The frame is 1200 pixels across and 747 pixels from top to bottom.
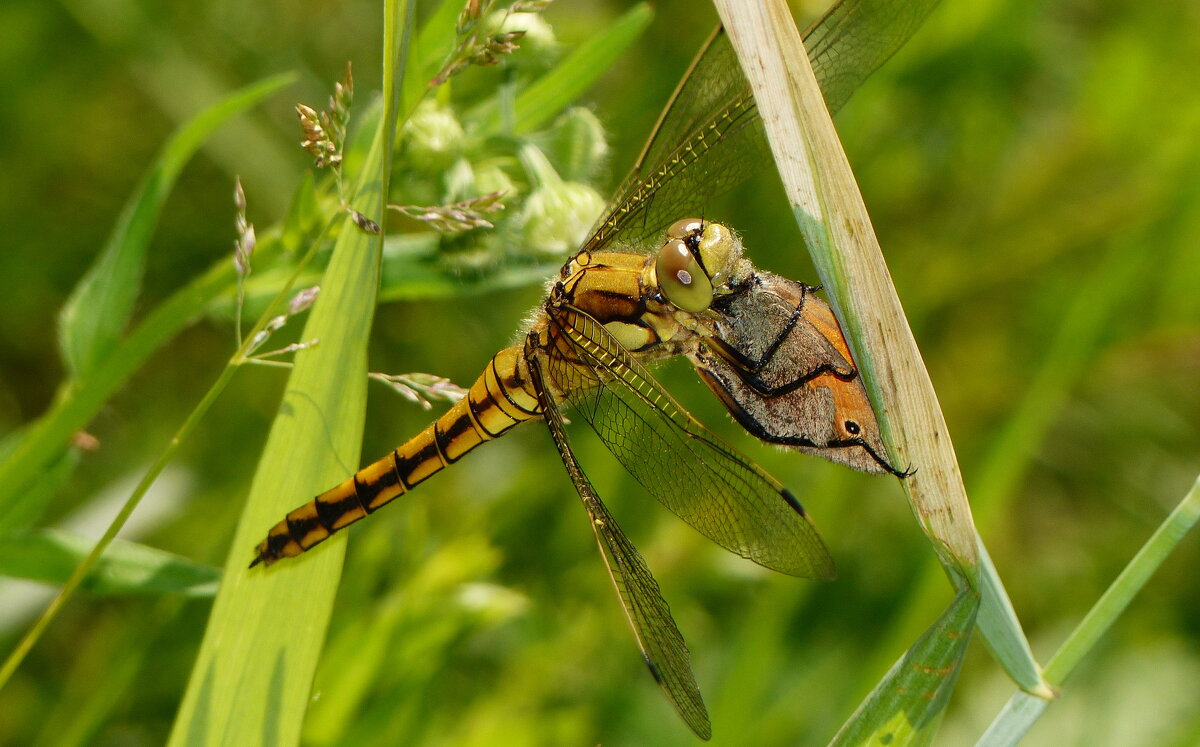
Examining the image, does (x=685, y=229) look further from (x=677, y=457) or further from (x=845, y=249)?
(x=845, y=249)

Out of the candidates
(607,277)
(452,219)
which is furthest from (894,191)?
(452,219)

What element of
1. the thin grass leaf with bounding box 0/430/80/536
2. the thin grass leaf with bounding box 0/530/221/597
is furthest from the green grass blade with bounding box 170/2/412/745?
the thin grass leaf with bounding box 0/430/80/536

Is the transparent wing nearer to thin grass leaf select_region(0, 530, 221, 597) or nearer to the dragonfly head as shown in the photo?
the dragonfly head

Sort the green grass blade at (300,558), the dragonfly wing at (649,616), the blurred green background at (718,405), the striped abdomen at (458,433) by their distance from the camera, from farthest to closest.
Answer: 1. the blurred green background at (718,405)
2. the striped abdomen at (458,433)
3. the dragonfly wing at (649,616)
4. the green grass blade at (300,558)

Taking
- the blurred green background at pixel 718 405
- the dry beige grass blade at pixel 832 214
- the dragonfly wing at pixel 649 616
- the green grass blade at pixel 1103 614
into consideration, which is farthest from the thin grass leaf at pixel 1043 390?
the dry beige grass blade at pixel 832 214

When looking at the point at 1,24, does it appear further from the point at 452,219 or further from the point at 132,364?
the point at 452,219

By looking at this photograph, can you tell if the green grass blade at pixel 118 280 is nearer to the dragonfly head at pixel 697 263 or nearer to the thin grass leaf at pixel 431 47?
the thin grass leaf at pixel 431 47

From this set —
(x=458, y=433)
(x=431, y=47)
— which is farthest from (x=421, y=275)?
(x=431, y=47)
